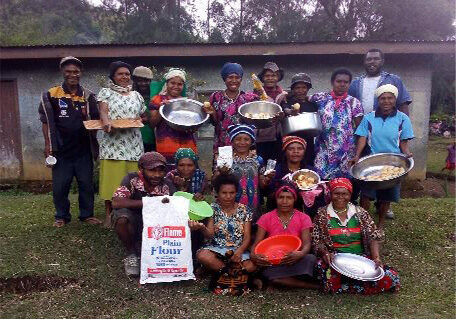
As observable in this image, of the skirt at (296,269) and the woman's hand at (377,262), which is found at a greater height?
the woman's hand at (377,262)

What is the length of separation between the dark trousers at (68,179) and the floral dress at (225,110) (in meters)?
1.60

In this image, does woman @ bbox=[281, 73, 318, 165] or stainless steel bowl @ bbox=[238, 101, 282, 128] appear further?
woman @ bbox=[281, 73, 318, 165]

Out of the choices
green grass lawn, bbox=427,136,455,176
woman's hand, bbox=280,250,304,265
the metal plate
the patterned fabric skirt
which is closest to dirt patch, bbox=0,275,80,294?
woman's hand, bbox=280,250,304,265

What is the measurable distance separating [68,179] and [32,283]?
1.40 metres

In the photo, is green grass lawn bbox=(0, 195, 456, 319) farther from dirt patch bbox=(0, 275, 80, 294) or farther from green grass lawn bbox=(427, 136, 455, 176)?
green grass lawn bbox=(427, 136, 455, 176)

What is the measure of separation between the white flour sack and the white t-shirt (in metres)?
2.47

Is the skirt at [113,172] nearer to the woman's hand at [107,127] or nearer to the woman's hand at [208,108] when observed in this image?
the woman's hand at [107,127]

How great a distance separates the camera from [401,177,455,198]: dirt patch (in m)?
8.72

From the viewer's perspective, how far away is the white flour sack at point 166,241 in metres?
3.90

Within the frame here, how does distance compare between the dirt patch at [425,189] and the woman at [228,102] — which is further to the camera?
the dirt patch at [425,189]

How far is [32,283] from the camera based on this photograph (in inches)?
161

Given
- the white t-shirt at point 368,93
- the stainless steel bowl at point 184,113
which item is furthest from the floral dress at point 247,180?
the white t-shirt at point 368,93

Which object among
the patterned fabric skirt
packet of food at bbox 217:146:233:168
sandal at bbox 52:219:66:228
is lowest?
the patterned fabric skirt

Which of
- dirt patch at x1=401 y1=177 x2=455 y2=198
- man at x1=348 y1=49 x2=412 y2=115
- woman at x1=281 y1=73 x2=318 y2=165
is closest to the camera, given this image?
woman at x1=281 y1=73 x2=318 y2=165
